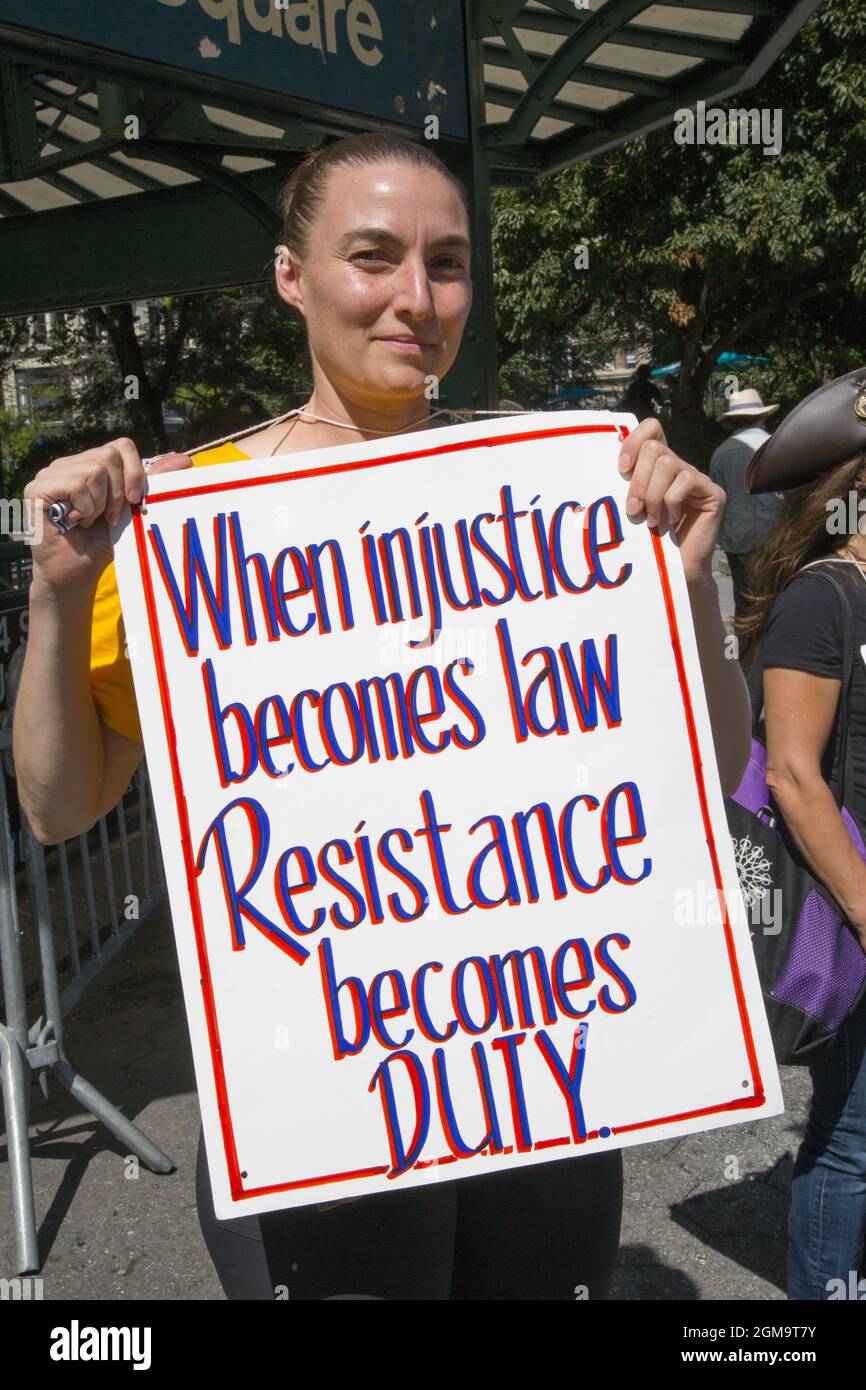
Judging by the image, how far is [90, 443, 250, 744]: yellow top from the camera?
1.52 m

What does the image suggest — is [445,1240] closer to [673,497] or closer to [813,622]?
[673,497]

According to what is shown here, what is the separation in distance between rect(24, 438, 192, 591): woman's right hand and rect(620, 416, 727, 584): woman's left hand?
592 mm

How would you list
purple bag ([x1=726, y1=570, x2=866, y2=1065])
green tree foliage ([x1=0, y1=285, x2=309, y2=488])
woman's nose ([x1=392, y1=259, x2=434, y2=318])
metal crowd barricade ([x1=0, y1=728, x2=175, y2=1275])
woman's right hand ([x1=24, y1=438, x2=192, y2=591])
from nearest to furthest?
woman's right hand ([x1=24, y1=438, x2=192, y2=591]) < woman's nose ([x1=392, y1=259, x2=434, y2=318]) < purple bag ([x1=726, y1=570, x2=866, y2=1065]) < metal crowd barricade ([x1=0, y1=728, x2=175, y2=1275]) < green tree foliage ([x1=0, y1=285, x2=309, y2=488])

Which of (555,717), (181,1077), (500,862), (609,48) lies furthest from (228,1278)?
(609,48)

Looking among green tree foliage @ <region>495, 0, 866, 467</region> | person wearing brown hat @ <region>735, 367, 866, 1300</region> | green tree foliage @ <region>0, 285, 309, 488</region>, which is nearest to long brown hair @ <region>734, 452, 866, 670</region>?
person wearing brown hat @ <region>735, 367, 866, 1300</region>

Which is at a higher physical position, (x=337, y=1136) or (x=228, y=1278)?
(x=337, y=1136)

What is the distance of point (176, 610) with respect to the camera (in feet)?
4.86

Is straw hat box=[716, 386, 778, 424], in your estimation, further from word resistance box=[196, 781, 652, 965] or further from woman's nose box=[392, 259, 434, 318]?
word resistance box=[196, 781, 652, 965]

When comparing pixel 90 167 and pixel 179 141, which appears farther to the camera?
pixel 90 167

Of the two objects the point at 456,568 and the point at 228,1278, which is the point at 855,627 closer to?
the point at 456,568

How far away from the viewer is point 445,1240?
4.91 ft

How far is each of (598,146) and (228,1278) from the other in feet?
17.0

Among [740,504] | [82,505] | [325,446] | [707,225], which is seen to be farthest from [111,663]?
[707,225]

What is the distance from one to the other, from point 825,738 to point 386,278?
122cm
